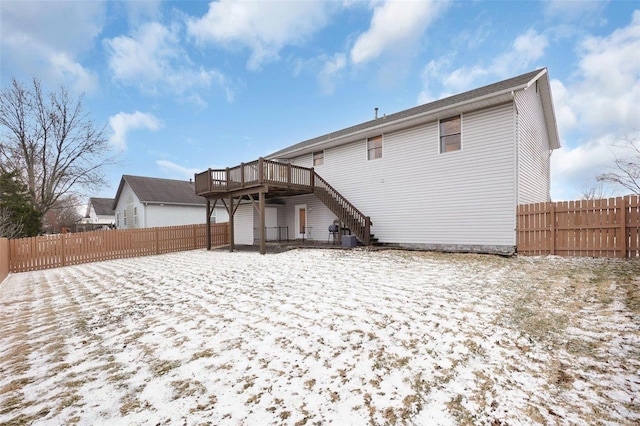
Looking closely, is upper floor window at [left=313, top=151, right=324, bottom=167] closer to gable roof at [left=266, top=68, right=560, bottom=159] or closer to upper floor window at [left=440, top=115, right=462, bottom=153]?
gable roof at [left=266, top=68, right=560, bottom=159]

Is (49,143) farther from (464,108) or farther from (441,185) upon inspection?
(464,108)

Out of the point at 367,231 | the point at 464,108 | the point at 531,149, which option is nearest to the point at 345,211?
the point at 367,231

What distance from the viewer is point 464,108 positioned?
31.9 feet

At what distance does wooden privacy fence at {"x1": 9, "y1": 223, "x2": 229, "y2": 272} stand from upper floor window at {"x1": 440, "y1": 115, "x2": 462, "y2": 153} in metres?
13.9

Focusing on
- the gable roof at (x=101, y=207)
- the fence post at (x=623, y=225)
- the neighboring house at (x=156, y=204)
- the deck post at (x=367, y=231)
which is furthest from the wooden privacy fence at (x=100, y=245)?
the gable roof at (x=101, y=207)

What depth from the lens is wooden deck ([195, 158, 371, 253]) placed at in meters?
11.7

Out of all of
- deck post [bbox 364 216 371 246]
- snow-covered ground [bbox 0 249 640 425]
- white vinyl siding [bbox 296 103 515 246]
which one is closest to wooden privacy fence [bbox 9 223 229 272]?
snow-covered ground [bbox 0 249 640 425]

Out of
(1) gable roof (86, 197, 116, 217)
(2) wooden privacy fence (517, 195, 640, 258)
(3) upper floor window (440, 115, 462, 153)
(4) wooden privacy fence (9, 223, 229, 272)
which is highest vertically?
(3) upper floor window (440, 115, 462, 153)

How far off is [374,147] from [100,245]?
538 inches

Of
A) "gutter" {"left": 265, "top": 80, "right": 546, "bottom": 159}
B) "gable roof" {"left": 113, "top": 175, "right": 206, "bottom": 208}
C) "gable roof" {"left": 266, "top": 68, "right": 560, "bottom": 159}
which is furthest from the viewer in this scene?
"gable roof" {"left": 113, "top": 175, "right": 206, "bottom": 208}

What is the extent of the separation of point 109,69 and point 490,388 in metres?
23.1

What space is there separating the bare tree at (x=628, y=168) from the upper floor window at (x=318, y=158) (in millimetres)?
14392

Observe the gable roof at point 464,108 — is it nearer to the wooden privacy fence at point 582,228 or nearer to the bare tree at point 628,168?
the bare tree at point 628,168

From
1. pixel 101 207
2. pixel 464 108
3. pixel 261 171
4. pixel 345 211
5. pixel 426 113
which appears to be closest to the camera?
pixel 464 108
